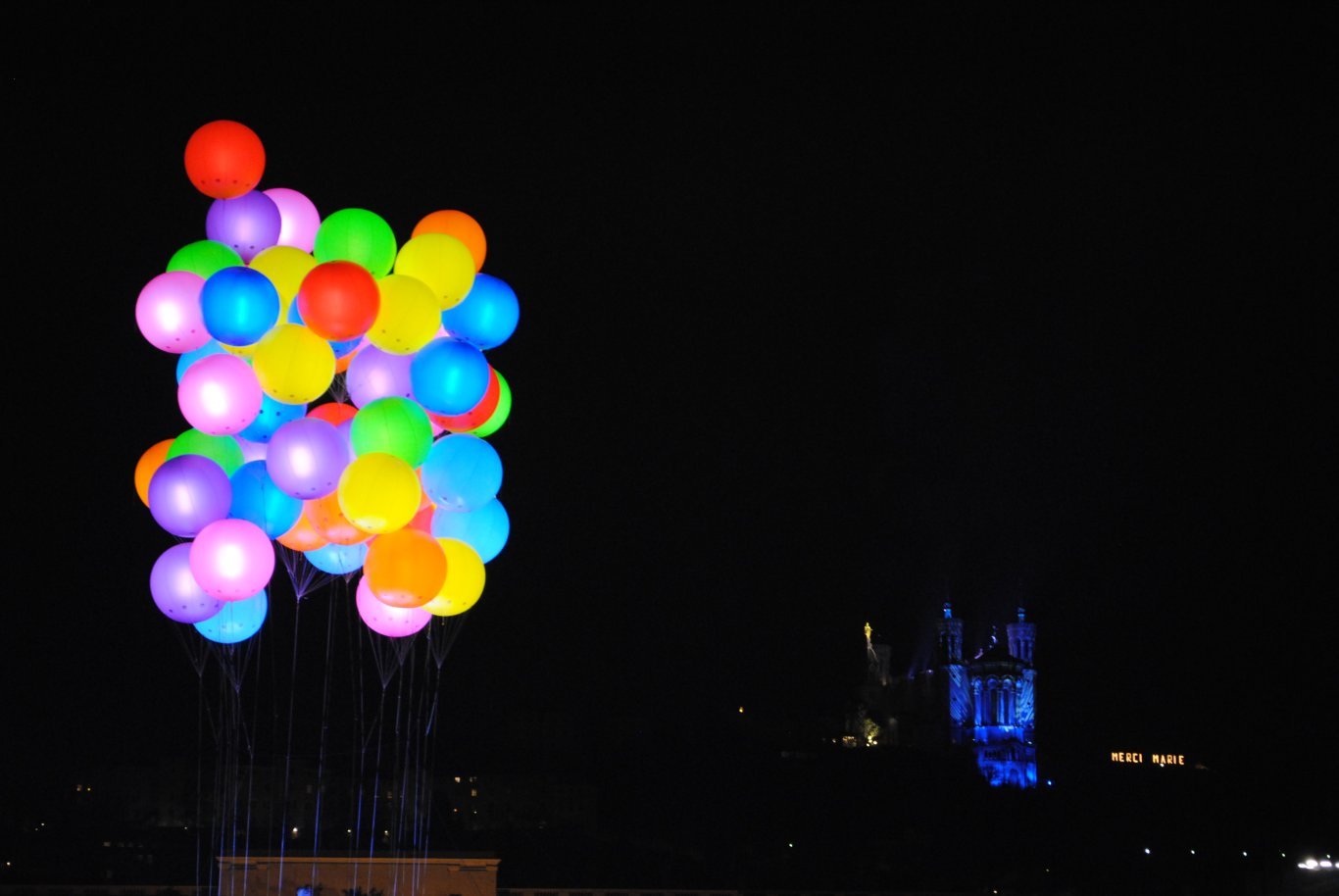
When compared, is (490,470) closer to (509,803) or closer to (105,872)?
(105,872)

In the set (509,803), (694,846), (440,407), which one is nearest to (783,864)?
(694,846)

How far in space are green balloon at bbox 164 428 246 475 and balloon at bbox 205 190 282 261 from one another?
106 centimetres

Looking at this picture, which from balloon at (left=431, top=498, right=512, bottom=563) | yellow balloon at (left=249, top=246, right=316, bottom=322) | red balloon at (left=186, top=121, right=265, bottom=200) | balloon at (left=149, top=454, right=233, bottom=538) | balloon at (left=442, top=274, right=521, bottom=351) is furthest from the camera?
balloon at (left=431, top=498, right=512, bottom=563)

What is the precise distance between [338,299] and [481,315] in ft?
3.45

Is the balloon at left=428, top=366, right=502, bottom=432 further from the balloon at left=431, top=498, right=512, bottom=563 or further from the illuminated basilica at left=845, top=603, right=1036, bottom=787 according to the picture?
the illuminated basilica at left=845, top=603, right=1036, bottom=787

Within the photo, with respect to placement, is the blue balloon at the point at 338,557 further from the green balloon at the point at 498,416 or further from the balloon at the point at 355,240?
the balloon at the point at 355,240

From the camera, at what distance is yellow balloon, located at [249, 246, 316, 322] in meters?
6.98

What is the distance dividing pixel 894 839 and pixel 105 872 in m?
18.9

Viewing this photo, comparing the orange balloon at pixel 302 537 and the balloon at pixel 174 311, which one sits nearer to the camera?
the balloon at pixel 174 311

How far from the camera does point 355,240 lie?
7.02 metres

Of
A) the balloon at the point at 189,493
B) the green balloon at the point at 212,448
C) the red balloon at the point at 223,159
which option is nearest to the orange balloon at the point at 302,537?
the green balloon at the point at 212,448

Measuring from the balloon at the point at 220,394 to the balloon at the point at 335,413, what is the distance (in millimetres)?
554

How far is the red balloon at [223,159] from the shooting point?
7082 mm

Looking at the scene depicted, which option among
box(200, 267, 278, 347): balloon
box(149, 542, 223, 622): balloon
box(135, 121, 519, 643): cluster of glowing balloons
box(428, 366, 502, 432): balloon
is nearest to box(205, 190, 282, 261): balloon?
box(135, 121, 519, 643): cluster of glowing balloons
